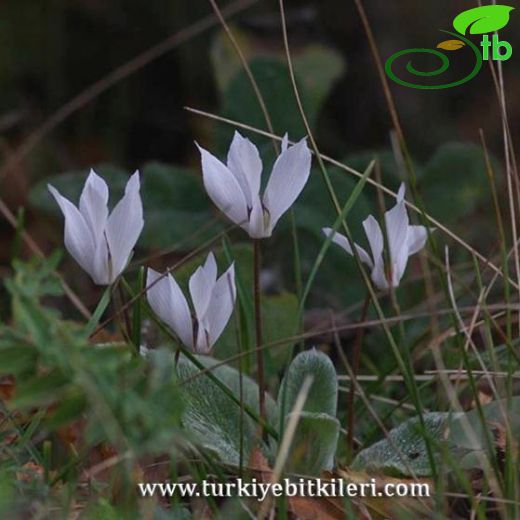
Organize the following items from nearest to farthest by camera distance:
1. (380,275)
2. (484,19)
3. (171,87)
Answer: (380,275)
(484,19)
(171,87)

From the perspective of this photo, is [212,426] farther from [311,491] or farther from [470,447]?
[470,447]

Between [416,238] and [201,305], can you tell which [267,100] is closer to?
[416,238]

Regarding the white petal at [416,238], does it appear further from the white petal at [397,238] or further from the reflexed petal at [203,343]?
the reflexed petal at [203,343]

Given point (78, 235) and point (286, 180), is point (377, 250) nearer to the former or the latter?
point (286, 180)

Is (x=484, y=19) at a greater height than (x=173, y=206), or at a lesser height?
greater

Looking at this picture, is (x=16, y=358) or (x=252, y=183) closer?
(x=16, y=358)

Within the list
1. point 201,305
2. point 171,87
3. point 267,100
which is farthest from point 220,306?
point 171,87

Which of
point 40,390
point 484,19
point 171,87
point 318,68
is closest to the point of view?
point 40,390

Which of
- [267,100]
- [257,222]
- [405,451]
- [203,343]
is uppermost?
[267,100]
